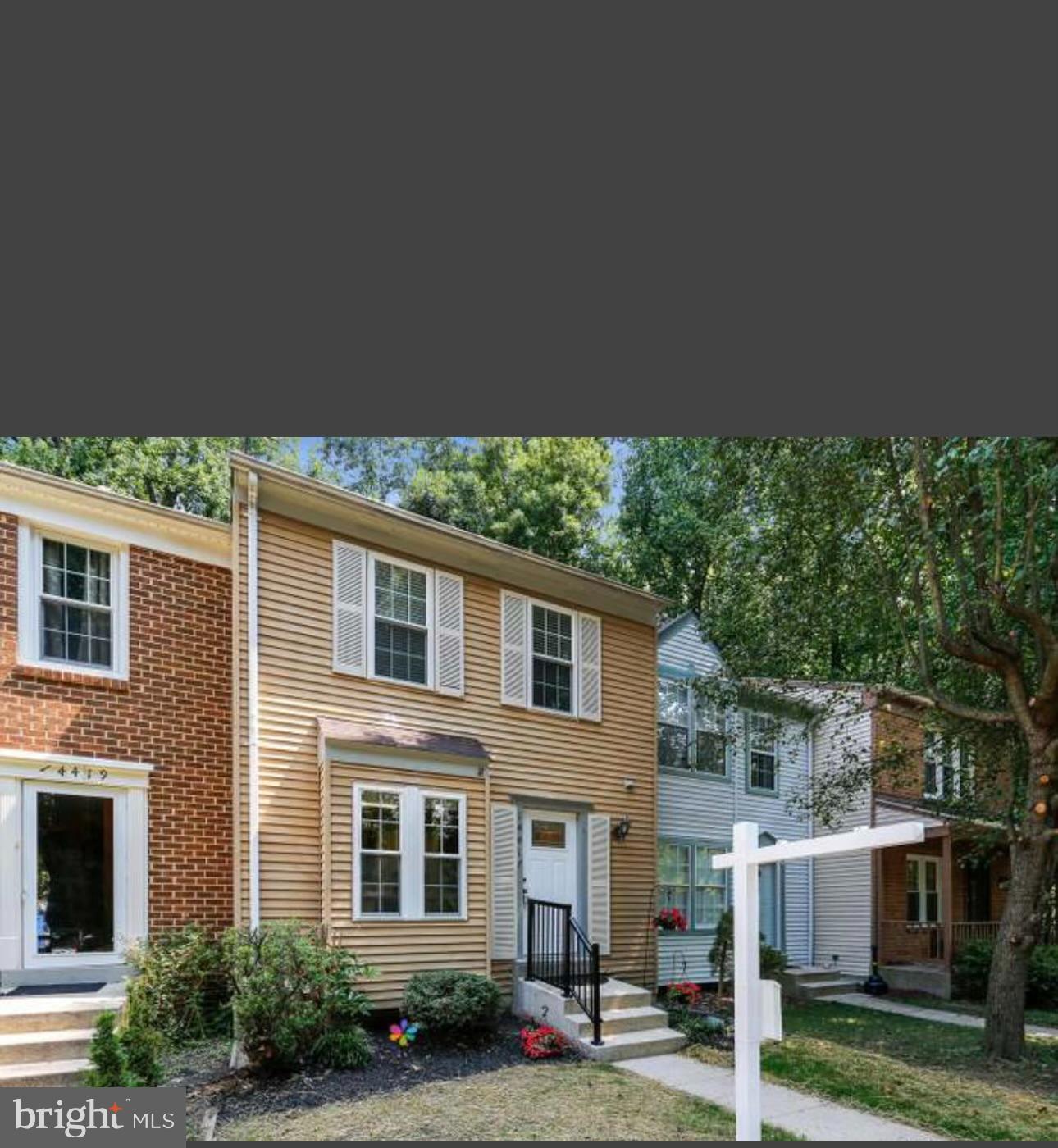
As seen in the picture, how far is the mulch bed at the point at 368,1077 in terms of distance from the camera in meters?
6.29

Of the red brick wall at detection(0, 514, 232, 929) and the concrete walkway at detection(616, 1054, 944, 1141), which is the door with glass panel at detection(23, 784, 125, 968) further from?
the concrete walkway at detection(616, 1054, 944, 1141)

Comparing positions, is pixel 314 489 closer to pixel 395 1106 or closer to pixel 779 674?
pixel 395 1106

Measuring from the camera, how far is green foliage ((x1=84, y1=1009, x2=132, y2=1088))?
17.8 ft

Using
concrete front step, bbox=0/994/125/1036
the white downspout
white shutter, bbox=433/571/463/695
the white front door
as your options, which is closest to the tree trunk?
the white front door

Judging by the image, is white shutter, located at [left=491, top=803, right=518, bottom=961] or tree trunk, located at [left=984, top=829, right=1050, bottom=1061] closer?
tree trunk, located at [left=984, top=829, right=1050, bottom=1061]

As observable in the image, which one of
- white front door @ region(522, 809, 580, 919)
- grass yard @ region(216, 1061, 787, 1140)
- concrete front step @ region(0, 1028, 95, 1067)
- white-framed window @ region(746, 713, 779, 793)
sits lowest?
grass yard @ region(216, 1061, 787, 1140)

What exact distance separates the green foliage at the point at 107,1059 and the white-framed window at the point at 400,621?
12.7 ft

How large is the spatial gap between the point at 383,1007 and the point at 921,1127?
4060mm

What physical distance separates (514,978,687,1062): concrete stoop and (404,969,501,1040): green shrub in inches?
23.5

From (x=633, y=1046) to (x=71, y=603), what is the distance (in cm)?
559

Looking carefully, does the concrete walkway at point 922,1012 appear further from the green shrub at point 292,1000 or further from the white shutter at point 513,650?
the green shrub at point 292,1000

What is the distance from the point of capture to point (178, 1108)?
225 inches

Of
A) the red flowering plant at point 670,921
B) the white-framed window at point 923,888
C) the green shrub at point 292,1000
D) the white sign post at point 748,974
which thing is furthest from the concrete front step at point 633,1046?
the white-framed window at point 923,888

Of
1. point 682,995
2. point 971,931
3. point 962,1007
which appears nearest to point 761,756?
point 962,1007
